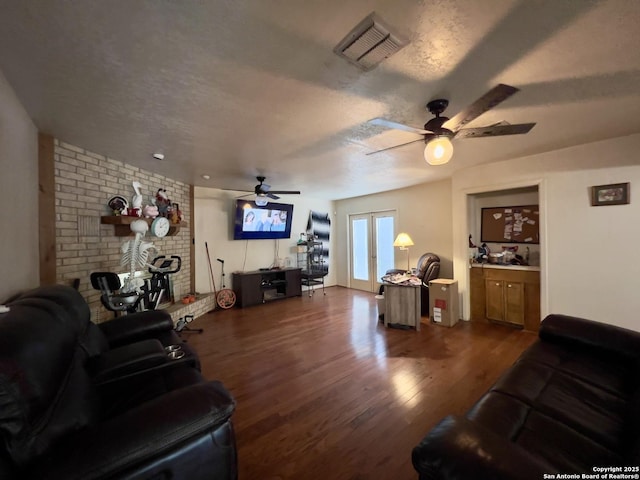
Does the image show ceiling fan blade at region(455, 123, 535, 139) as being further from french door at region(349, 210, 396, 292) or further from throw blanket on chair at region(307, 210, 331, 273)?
throw blanket on chair at region(307, 210, 331, 273)

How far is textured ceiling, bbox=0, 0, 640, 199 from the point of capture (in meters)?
1.21

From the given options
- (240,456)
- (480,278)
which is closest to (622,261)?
(480,278)

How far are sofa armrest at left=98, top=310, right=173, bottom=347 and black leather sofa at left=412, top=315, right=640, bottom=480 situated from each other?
7.16 ft

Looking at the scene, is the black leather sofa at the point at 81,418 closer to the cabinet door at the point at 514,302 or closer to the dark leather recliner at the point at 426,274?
the dark leather recliner at the point at 426,274

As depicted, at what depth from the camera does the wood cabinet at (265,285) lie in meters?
5.16

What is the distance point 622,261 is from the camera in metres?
2.85

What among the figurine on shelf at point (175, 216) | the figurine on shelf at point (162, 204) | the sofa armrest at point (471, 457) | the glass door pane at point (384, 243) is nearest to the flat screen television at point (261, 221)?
the figurine on shelf at point (175, 216)

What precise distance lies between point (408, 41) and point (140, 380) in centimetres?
250

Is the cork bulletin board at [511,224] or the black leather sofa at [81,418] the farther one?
the cork bulletin board at [511,224]

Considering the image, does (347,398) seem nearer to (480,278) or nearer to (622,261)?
(480,278)

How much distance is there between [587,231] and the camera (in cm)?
305

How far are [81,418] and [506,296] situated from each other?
4586 mm

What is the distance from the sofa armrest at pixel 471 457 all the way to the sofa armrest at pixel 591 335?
4.80 feet

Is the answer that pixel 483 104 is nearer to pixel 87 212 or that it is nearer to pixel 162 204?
pixel 87 212
